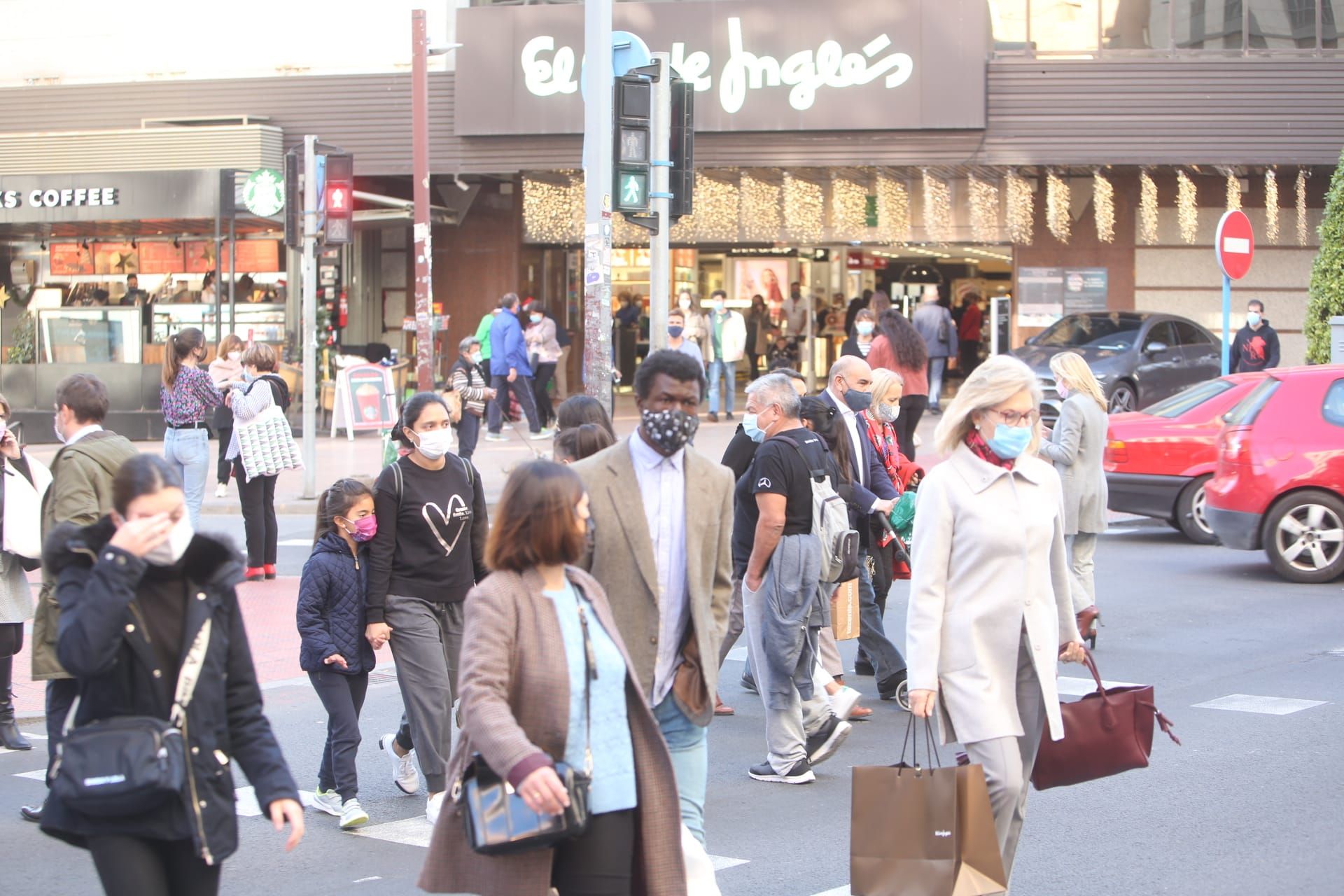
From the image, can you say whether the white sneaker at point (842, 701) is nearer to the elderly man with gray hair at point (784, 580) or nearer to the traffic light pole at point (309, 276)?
the elderly man with gray hair at point (784, 580)

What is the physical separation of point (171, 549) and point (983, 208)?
2252 centimetres

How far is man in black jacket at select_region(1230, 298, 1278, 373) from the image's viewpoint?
2227 cm

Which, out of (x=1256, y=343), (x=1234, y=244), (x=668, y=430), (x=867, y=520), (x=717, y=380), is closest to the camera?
(x=668, y=430)

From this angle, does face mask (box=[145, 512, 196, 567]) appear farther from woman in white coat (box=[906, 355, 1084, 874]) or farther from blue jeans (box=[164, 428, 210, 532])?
blue jeans (box=[164, 428, 210, 532])

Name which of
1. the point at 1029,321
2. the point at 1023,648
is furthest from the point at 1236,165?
the point at 1023,648

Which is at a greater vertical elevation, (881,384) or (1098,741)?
(881,384)

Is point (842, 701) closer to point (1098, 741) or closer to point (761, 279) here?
point (1098, 741)

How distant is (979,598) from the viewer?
4.77 m

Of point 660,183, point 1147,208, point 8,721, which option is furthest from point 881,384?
point 1147,208

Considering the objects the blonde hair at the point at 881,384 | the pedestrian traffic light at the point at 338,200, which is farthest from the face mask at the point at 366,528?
the pedestrian traffic light at the point at 338,200

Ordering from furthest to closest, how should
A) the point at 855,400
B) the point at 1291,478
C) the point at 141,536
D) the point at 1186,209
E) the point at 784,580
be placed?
1. the point at 1186,209
2. the point at 1291,478
3. the point at 855,400
4. the point at 784,580
5. the point at 141,536

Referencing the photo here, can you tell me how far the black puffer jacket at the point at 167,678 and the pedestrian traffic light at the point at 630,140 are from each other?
8.88 meters

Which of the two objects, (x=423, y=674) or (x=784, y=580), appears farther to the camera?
(x=784, y=580)

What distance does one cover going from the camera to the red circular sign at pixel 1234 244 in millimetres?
16375
